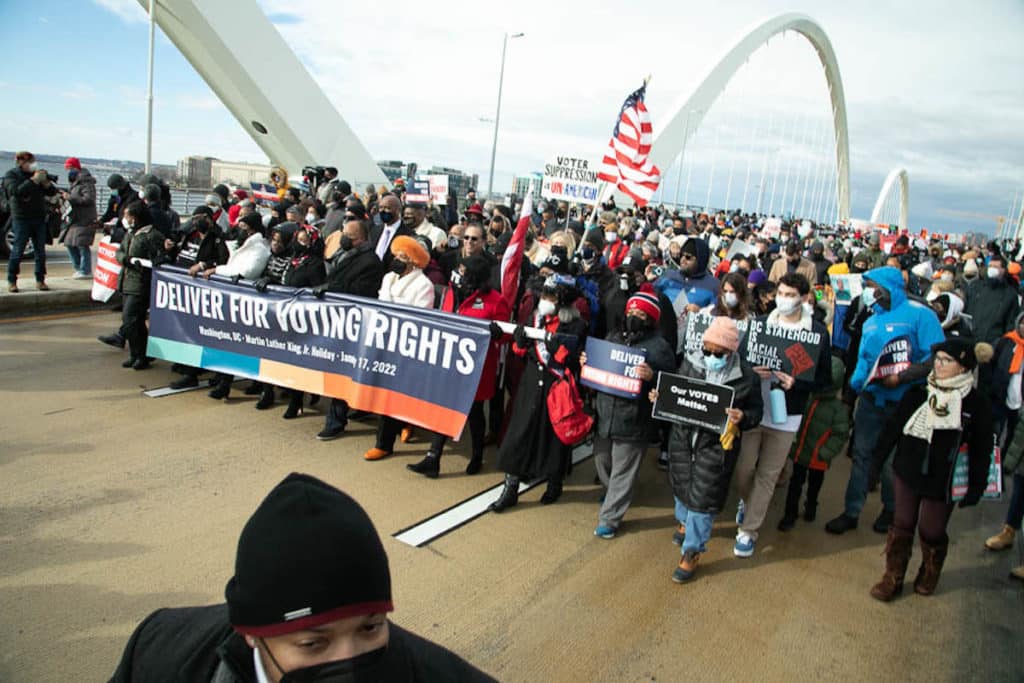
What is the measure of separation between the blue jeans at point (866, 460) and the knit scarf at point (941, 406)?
1174 mm

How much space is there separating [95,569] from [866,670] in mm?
4369

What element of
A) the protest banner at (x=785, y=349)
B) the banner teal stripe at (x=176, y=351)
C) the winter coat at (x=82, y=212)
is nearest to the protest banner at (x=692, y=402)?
the protest banner at (x=785, y=349)

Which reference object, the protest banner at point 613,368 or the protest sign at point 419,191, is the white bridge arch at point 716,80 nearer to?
the protest sign at point 419,191

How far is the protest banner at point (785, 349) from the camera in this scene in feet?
15.2

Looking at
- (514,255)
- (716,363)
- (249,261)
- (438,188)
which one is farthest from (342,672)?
(438,188)

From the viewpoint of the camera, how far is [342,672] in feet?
3.88

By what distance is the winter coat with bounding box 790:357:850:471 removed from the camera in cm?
508

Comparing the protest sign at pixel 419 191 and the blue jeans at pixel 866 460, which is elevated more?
the protest sign at pixel 419 191

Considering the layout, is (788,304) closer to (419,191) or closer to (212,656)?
(212,656)

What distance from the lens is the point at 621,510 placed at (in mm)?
4746

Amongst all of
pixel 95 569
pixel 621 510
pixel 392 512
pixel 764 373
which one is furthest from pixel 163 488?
pixel 764 373

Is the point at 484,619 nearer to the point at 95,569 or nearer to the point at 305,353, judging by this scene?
the point at 95,569

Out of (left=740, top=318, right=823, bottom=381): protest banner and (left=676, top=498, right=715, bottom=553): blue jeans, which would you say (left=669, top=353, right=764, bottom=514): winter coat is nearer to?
(left=676, top=498, right=715, bottom=553): blue jeans

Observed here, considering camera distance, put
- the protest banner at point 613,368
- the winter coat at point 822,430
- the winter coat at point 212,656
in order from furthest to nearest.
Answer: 1. the winter coat at point 822,430
2. the protest banner at point 613,368
3. the winter coat at point 212,656
